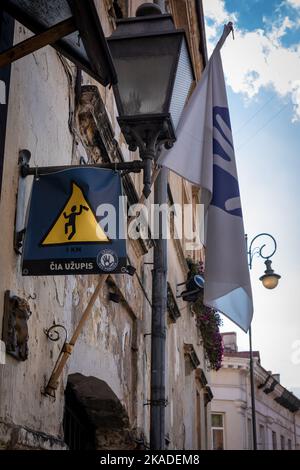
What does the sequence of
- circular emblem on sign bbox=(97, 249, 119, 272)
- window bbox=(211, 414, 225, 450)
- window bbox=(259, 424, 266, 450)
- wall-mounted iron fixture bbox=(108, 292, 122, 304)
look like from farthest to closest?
window bbox=(259, 424, 266, 450) → window bbox=(211, 414, 225, 450) → wall-mounted iron fixture bbox=(108, 292, 122, 304) → circular emblem on sign bbox=(97, 249, 119, 272)

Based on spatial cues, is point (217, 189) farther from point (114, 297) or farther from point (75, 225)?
point (114, 297)

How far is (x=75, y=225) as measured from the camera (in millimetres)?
4332

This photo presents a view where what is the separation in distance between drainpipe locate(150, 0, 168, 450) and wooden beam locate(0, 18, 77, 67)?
4685 millimetres

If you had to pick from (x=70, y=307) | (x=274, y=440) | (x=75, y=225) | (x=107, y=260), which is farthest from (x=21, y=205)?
(x=274, y=440)

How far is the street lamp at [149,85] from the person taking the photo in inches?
173

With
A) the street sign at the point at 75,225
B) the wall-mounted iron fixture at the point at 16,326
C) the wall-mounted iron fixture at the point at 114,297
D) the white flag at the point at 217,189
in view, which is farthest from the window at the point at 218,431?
the street sign at the point at 75,225

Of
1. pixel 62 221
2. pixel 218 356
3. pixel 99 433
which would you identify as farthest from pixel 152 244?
pixel 218 356

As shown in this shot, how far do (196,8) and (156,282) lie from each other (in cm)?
785

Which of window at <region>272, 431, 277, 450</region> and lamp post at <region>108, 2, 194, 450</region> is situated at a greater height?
window at <region>272, 431, 277, 450</region>

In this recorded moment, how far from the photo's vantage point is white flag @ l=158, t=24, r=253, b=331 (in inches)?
192

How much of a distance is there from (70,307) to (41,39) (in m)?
2.61

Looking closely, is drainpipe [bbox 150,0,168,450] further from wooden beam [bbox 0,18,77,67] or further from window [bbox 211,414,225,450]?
window [bbox 211,414,225,450]

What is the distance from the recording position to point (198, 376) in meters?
17.0

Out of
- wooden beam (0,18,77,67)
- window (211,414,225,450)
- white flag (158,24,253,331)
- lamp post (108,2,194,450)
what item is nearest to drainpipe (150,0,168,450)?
white flag (158,24,253,331)
